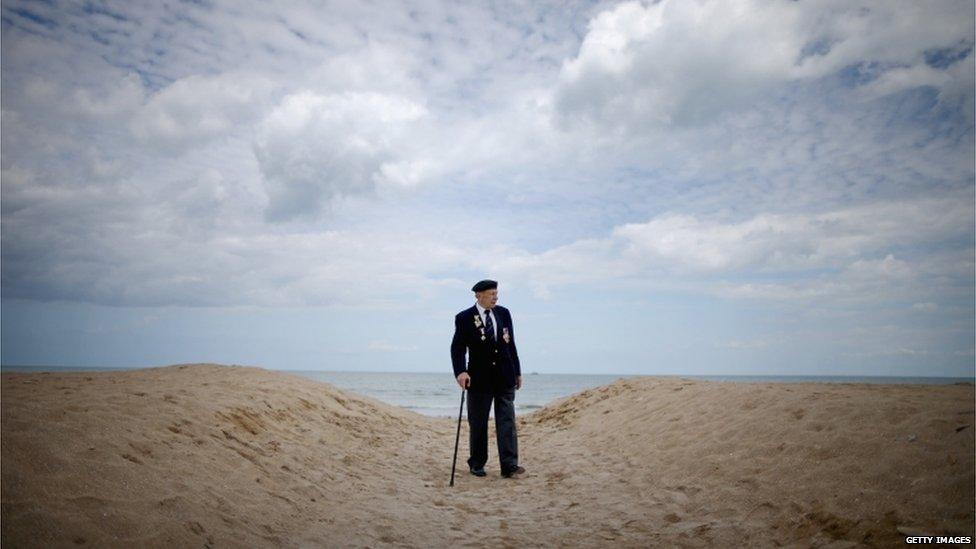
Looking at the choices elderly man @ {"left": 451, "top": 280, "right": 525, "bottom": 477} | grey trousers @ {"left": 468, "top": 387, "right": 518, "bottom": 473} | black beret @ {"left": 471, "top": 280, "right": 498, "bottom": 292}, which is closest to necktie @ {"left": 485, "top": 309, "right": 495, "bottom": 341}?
elderly man @ {"left": 451, "top": 280, "right": 525, "bottom": 477}

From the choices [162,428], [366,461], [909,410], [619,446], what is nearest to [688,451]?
[619,446]

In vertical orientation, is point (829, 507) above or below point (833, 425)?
below

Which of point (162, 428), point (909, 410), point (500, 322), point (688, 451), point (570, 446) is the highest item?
point (500, 322)

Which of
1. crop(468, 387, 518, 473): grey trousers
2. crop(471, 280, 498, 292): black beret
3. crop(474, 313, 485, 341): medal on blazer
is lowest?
crop(468, 387, 518, 473): grey trousers

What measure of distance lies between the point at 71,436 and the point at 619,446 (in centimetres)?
700

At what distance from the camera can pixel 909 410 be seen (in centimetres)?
498

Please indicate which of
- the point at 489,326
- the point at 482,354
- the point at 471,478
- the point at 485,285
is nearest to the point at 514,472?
the point at 471,478

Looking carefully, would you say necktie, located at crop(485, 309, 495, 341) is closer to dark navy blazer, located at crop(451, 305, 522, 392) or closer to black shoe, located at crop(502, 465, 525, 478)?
dark navy blazer, located at crop(451, 305, 522, 392)

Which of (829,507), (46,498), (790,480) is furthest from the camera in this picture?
(790,480)

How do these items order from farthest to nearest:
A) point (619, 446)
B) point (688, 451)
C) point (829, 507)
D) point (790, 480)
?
point (619, 446), point (688, 451), point (790, 480), point (829, 507)

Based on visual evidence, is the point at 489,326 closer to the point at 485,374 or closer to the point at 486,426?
the point at 485,374

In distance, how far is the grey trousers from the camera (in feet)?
22.8

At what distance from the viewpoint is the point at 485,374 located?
707cm

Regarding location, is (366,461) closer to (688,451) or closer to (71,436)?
(71,436)
